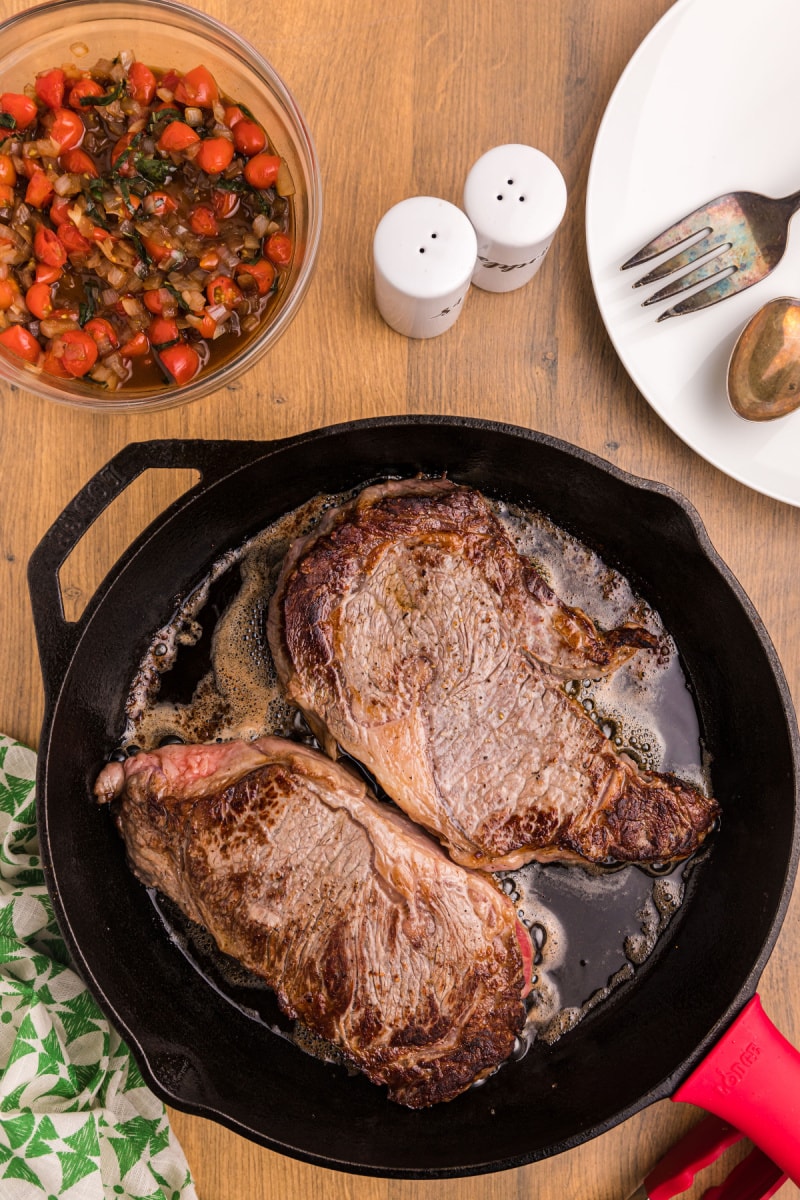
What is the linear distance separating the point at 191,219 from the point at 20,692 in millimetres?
1076

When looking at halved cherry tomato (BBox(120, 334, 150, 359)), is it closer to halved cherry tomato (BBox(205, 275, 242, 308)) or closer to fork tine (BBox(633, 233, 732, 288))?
halved cherry tomato (BBox(205, 275, 242, 308))

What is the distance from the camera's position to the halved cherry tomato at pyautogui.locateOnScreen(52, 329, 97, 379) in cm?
177

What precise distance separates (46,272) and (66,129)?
0.90 ft

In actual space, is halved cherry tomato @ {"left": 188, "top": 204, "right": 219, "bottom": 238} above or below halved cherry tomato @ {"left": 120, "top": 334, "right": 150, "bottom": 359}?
above

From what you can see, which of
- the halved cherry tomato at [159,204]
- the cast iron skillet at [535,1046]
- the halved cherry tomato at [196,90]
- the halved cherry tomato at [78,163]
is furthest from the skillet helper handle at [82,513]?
the halved cherry tomato at [196,90]

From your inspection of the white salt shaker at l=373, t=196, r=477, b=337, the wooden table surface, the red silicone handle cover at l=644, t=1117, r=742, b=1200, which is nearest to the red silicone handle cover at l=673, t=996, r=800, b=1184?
the red silicone handle cover at l=644, t=1117, r=742, b=1200

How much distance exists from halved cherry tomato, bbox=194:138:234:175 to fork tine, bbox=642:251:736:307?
899 millimetres

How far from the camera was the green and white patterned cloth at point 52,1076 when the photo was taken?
5.87 feet

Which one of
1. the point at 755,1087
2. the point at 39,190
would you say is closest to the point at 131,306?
the point at 39,190

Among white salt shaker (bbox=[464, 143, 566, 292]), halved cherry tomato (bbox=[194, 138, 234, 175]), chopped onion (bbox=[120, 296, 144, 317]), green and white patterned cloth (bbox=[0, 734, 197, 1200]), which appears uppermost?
white salt shaker (bbox=[464, 143, 566, 292])

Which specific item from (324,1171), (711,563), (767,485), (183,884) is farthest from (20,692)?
(767,485)

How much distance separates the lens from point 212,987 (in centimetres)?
200

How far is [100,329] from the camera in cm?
178

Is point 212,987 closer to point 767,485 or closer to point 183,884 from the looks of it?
point 183,884
